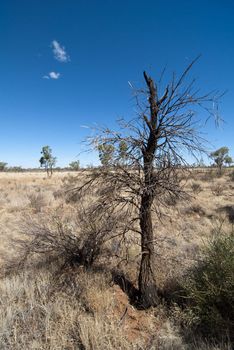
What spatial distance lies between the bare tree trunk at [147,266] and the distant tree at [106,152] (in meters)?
0.90

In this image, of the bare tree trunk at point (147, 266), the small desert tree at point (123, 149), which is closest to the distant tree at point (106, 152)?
the small desert tree at point (123, 149)

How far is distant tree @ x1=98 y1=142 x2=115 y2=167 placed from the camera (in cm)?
382

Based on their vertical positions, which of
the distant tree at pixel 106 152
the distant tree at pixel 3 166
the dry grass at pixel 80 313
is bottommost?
the dry grass at pixel 80 313

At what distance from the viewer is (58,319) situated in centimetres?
340

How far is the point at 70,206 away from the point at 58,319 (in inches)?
333

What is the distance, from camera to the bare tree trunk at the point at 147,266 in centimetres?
398

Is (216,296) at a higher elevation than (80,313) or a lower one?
higher

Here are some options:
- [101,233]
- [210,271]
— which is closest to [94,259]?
[101,233]

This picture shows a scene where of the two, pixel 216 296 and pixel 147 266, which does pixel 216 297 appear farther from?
pixel 147 266

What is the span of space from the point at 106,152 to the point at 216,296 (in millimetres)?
2846

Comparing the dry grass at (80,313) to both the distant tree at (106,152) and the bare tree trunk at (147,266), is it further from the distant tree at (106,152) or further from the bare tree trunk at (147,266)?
the distant tree at (106,152)

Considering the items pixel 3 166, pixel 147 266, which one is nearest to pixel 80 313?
pixel 147 266

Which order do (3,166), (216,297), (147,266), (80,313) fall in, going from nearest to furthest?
(216,297) < (80,313) < (147,266) < (3,166)

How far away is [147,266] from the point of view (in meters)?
4.07
